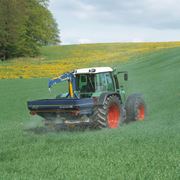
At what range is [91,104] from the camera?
14000mm

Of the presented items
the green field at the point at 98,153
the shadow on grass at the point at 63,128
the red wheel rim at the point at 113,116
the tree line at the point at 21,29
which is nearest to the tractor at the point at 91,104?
the red wheel rim at the point at 113,116

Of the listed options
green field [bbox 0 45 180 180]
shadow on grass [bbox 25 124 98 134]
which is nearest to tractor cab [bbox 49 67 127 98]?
shadow on grass [bbox 25 124 98 134]

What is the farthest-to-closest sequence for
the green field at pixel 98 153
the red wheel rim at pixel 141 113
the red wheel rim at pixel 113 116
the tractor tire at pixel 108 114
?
1. the red wheel rim at pixel 141 113
2. the red wheel rim at pixel 113 116
3. the tractor tire at pixel 108 114
4. the green field at pixel 98 153

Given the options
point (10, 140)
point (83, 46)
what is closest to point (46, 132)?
point (10, 140)

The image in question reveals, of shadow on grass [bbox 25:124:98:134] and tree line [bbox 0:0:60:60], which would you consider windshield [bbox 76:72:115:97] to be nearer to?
shadow on grass [bbox 25:124:98:134]

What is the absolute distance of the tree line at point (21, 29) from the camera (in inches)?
2911

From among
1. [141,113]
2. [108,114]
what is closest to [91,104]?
[108,114]

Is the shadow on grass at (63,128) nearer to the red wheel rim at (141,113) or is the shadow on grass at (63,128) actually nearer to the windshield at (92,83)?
the windshield at (92,83)

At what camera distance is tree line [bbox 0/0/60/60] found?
73.9m

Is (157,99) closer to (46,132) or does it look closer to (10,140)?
(46,132)

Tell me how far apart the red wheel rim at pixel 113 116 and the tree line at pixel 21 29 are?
59.9 m

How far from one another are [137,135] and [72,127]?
3316 mm

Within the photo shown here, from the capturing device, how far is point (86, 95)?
15320 millimetres

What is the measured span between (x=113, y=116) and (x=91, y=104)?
1.15 m
